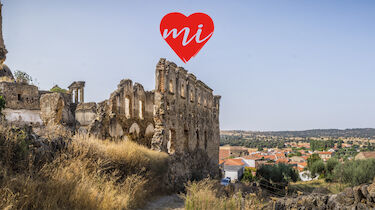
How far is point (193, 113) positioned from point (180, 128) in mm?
2735

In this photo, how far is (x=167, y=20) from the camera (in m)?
10.2

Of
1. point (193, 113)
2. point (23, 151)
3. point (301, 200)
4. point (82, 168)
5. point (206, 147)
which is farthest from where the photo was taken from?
point (206, 147)

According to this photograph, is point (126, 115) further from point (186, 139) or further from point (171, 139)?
point (186, 139)

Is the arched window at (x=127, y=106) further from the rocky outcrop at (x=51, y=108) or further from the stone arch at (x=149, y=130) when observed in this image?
the rocky outcrop at (x=51, y=108)

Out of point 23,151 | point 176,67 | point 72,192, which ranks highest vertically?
point 176,67

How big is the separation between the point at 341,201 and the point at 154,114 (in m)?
8.24

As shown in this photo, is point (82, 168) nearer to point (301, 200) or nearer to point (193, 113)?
point (301, 200)

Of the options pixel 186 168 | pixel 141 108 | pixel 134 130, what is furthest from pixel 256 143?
pixel 134 130

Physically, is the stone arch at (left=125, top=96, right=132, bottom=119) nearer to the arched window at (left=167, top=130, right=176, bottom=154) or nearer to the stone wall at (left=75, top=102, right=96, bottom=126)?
the arched window at (left=167, top=130, right=176, bottom=154)

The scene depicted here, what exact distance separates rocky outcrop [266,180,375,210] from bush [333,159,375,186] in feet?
54.0

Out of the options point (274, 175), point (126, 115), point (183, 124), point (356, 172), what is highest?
point (126, 115)

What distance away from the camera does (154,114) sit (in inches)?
551

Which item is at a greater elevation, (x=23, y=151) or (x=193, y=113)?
(x=193, y=113)

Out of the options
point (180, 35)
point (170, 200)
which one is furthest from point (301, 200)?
point (180, 35)
